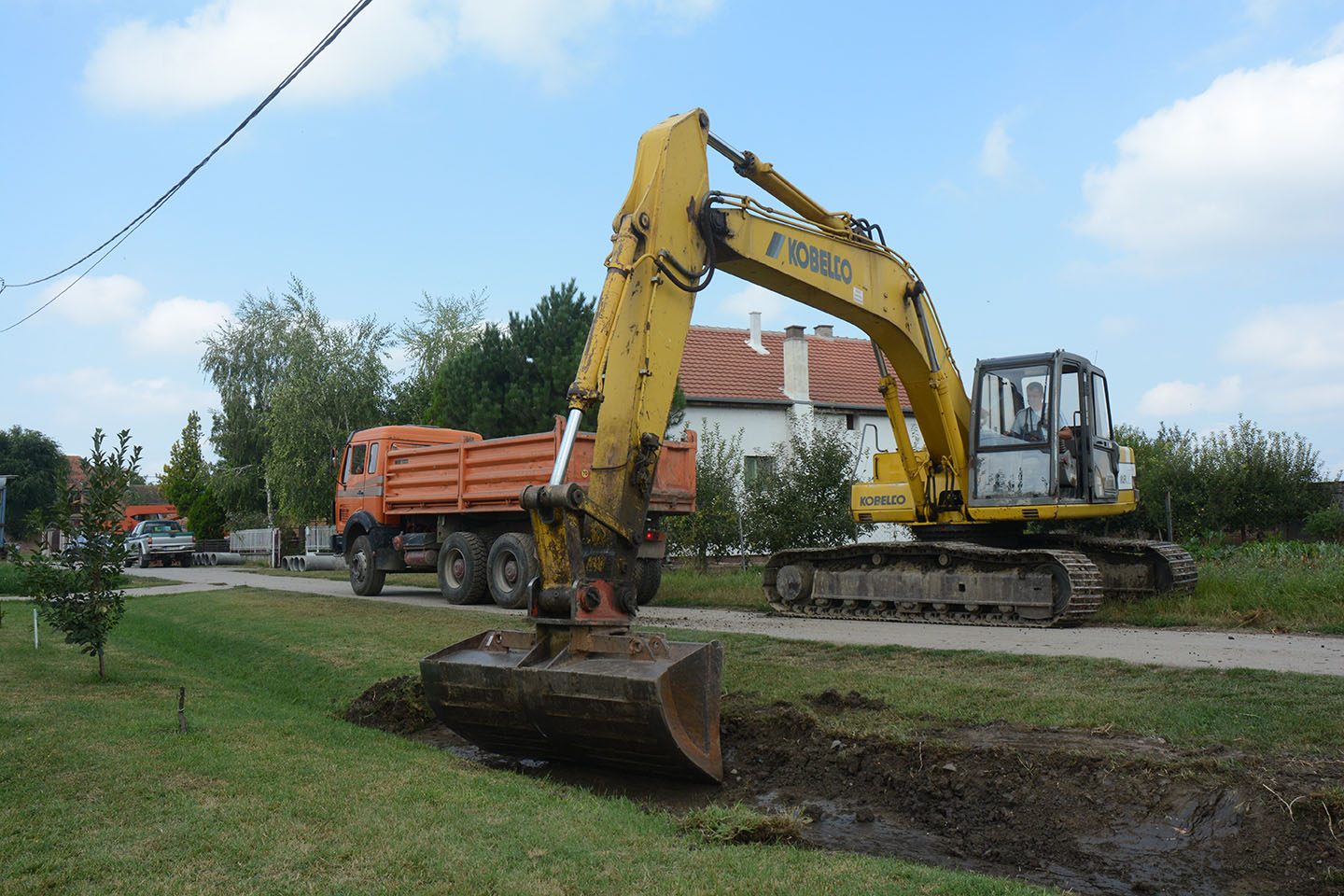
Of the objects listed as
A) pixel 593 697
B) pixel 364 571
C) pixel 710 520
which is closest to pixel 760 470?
pixel 710 520

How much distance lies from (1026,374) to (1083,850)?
28.0 ft

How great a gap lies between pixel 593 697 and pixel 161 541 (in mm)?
36199

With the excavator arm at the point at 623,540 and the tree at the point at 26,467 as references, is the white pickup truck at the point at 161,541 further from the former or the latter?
the excavator arm at the point at 623,540

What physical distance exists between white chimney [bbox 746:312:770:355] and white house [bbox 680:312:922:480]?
3 cm

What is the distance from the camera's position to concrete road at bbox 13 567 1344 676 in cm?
828

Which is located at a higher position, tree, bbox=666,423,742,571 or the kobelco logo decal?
the kobelco logo decal

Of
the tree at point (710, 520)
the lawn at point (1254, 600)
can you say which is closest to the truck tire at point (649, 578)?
the lawn at point (1254, 600)

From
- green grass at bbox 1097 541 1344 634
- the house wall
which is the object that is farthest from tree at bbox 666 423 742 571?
the house wall

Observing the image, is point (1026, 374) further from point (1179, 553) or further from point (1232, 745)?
point (1232, 745)

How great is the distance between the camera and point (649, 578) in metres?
15.9

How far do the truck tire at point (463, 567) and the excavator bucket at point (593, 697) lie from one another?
1018 cm

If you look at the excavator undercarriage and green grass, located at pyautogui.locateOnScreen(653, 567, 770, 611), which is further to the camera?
green grass, located at pyautogui.locateOnScreen(653, 567, 770, 611)

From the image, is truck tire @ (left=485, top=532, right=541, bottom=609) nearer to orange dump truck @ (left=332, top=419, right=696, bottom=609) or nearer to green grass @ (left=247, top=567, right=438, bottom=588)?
→ orange dump truck @ (left=332, top=419, right=696, bottom=609)

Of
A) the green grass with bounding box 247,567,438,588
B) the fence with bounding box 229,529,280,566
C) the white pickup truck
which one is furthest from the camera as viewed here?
the white pickup truck
